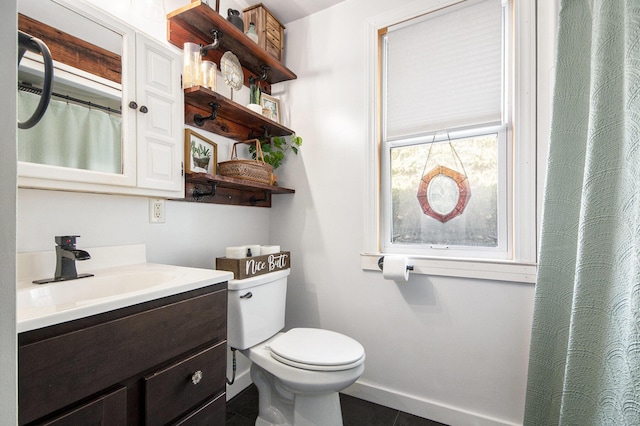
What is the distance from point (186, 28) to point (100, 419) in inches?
63.0

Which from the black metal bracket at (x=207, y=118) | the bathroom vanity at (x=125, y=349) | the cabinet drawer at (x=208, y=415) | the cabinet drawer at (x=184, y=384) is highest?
the black metal bracket at (x=207, y=118)

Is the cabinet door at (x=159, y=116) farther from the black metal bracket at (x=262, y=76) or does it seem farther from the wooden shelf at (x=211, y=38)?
the black metal bracket at (x=262, y=76)

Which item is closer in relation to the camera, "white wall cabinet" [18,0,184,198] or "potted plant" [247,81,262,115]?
"white wall cabinet" [18,0,184,198]

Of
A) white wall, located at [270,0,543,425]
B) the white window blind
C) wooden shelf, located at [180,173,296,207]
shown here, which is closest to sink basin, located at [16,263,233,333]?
wooden shelf, located at [180,173,296,207]

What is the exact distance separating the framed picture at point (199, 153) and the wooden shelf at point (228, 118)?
0.09m

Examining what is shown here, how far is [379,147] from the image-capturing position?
1842 mm

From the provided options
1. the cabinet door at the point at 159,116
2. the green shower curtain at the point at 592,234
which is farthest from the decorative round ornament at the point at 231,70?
the green shower curtain at the point at 592,234

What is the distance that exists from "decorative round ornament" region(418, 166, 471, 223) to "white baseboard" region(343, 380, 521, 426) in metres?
0.99

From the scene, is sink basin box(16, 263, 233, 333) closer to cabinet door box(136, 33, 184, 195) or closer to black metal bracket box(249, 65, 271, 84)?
cabinet door box(136, 33, 184, 195)

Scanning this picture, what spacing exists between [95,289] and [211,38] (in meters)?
1.32

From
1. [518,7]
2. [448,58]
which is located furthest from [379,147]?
[518,7]

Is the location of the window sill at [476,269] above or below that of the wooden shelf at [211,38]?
below

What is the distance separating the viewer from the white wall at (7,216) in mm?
353

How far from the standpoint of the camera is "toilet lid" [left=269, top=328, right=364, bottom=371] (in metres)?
1.25
